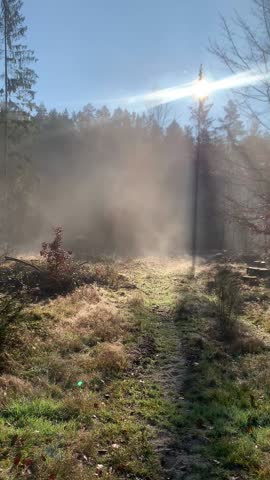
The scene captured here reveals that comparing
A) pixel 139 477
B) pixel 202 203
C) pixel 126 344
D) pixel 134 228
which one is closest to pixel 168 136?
pixel 202 203

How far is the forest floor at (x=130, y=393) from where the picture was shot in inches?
180

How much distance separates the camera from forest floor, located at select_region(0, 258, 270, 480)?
457 cm

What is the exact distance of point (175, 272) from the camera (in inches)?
824

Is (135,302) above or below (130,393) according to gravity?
above

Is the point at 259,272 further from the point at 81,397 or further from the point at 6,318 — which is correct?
the point at 81,397

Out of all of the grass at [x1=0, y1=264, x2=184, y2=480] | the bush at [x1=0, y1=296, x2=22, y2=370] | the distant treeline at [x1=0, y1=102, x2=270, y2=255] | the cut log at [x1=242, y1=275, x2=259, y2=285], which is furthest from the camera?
the distant treeline at [x1=0, y1=102, x2=270, y2=255]

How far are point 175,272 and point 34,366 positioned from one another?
14182mm

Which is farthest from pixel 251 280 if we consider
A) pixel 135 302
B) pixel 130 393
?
pixel 130 393

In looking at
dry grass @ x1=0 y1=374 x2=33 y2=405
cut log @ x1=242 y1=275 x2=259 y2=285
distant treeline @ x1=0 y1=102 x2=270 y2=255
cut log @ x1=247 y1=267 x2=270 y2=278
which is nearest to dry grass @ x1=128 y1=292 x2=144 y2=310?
dry grass @ x1=0 y1=374 x2=33 y2=405

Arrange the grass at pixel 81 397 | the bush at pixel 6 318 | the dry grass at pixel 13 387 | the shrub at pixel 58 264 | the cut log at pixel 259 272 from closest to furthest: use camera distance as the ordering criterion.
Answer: the grass at pixel 81 397 < the dry grass at pixel 13 387 < the bush at pixel 6 318 < the shrub at pixel 58 264 < the cut log at pixel 259 272

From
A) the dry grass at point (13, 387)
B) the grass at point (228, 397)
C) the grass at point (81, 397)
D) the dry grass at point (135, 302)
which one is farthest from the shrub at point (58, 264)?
the dry grass at point (13, 387)

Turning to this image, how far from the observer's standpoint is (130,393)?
6.51 m

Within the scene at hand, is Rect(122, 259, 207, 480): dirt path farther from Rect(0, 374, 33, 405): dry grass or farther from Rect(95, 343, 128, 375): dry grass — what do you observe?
Rect(0, 374, 33, 405): dry grass

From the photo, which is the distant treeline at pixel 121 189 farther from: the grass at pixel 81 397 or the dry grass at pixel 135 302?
the grass at pixel 81 397
